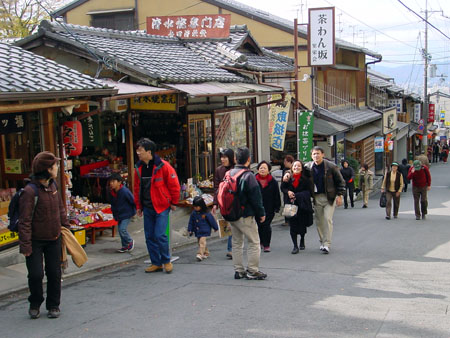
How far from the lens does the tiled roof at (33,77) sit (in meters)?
8.02

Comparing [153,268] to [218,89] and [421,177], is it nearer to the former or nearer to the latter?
[218,89]

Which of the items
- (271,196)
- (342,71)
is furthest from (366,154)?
(271,196)

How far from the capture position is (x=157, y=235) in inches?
328

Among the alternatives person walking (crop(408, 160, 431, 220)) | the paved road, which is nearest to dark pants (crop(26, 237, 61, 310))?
the paved road

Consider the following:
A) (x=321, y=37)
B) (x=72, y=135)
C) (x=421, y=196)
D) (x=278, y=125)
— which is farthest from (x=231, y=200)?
(x=321, y=37)

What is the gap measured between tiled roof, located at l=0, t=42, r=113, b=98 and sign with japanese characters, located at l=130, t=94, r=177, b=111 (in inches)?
108

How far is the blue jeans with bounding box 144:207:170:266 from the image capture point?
8.34 meters

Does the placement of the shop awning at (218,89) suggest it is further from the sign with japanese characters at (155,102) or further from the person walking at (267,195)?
the person walking at (267,195)

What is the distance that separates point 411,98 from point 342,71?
20.4 metres

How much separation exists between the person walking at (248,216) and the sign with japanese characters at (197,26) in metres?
11.0

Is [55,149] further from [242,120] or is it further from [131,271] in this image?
[242,120]

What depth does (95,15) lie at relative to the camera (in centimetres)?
3036

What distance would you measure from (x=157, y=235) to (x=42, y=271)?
8.01 ft

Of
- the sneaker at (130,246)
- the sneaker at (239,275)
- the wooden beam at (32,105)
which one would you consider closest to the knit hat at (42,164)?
the wooden beam at (32,105)
